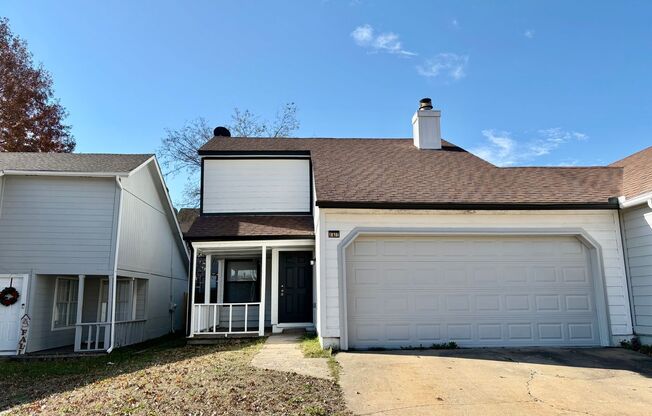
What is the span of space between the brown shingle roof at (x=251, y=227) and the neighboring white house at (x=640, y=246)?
6.82 metres

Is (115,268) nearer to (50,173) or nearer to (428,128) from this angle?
(50,173)

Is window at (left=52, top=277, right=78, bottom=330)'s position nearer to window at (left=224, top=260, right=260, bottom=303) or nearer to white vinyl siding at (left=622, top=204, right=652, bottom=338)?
window at (left=224, top=260, right=260, bottom=303)

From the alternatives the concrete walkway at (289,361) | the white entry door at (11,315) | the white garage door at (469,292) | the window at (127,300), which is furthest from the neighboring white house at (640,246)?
the white entry door at (11,315)

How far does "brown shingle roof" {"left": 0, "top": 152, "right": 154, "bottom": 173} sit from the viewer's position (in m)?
10.4

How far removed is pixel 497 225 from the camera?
8812 millimetres

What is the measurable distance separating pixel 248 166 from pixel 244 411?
894cm

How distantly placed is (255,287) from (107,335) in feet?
12.8

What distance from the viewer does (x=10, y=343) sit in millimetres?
9766

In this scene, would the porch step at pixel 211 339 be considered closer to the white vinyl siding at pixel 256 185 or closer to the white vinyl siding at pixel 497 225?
the white vinyl siding at pixel 497 225

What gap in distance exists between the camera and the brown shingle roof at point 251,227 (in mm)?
10562


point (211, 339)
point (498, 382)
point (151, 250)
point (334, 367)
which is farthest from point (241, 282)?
point (498, 382)

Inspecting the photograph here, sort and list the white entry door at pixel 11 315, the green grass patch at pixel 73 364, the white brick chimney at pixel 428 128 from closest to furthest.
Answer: the green grass patch at pixel 73 364, the white entry door at pixel 11 315, the white brick chimney at pixel 428 128

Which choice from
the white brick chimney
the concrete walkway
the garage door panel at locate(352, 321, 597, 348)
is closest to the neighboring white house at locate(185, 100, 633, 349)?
the garage door panel at locate(352, 321, 597, 348)

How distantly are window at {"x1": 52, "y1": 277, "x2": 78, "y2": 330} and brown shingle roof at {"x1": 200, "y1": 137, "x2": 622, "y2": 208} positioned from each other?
520cm
